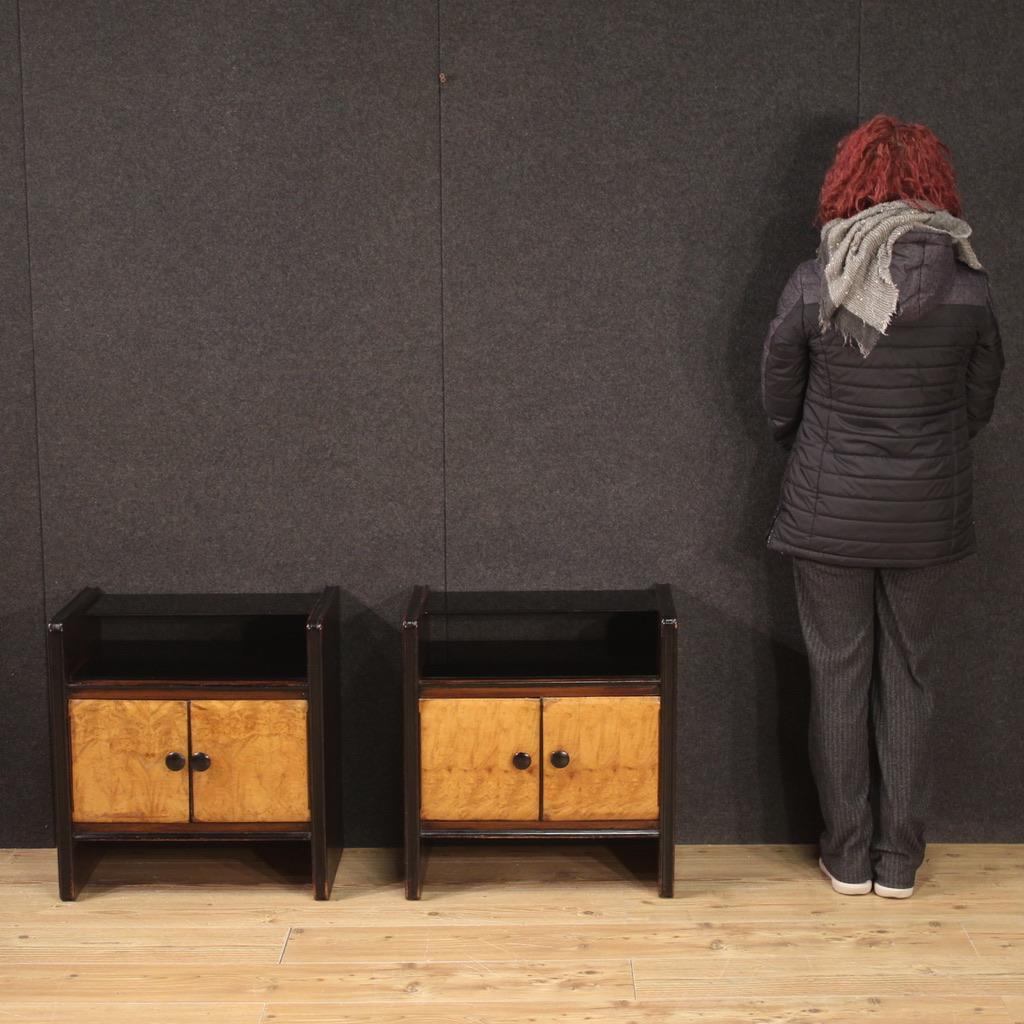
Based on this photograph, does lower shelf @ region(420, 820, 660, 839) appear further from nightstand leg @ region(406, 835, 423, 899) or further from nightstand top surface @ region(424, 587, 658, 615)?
nightstand top surface @ region(424, 587, 658, 615)

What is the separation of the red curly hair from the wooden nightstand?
0.94m

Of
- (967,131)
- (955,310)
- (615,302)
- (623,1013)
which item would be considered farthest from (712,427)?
(623,1013)

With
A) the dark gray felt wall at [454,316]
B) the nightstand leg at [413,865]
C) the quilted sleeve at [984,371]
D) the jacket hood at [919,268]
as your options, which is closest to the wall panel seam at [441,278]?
the dark gray felt wall at [454,316]

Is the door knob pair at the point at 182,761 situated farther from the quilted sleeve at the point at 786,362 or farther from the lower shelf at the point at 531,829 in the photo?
the quilted sleeve at the point at 786,362

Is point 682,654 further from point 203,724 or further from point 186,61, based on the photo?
point 186,61

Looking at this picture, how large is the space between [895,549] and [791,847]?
0.85 m

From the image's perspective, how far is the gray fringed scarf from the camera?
256cm

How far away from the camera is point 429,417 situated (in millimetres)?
3021

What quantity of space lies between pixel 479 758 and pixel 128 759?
29.1 inches

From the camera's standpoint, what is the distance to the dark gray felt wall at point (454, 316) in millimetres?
2912

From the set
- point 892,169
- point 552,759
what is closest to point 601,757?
point 552,759

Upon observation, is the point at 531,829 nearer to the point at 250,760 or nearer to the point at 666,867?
the point at 666,867

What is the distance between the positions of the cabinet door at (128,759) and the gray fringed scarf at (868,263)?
61.6 inches

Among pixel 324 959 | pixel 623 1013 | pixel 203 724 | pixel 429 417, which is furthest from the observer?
pixel 429 417
